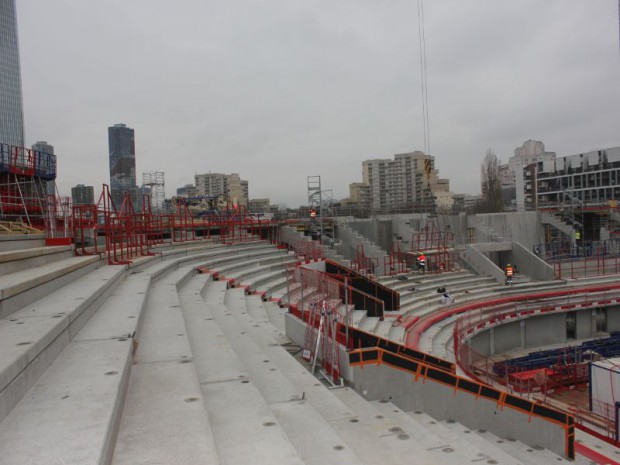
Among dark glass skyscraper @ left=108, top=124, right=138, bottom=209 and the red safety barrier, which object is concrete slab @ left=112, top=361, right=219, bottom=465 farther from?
dark glass skyscraper @ left=108, top=124, right=138, bottom=209

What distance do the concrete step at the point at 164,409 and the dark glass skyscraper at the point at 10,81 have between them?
11747 cm

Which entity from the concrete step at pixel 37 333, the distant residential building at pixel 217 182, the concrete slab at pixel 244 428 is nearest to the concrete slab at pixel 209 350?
the concrete slab at pixel 244 428

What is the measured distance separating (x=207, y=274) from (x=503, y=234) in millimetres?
21642

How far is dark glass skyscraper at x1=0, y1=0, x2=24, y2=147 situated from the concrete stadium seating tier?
4579 inches

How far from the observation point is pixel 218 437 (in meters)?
2.98

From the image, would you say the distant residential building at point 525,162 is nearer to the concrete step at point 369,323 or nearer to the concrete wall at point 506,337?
the concrete wall at point 506,337

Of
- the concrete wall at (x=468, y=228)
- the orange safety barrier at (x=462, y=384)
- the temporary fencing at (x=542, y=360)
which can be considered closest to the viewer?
the orange safety barrier at (x=462, y=384)

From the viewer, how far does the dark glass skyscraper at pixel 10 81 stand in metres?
104

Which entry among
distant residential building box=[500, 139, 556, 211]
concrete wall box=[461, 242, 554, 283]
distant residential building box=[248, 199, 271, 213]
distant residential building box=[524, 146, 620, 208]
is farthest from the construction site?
distant residential building box=[500, 139, 556, 211]

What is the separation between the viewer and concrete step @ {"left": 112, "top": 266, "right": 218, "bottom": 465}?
2439 mm

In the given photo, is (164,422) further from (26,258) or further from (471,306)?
(471,306)

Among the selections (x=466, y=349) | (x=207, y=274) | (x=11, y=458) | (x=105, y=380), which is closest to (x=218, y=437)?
(x=105, y=380)

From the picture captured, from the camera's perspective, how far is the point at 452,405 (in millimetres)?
6789

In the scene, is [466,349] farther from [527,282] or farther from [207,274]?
[527,282]
